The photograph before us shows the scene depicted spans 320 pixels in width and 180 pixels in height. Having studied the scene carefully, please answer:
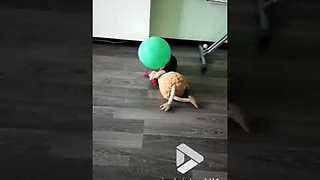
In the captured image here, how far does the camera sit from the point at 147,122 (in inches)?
66.6

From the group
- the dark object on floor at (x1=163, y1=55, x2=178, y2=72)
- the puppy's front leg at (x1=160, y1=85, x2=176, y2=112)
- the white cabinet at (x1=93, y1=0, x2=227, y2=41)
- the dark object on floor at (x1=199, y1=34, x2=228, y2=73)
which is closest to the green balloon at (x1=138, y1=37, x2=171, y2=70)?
the dark object on floor at (x1=163, y1=55, x2=178, y2=72)

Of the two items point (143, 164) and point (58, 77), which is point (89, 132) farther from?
point (143, 164)

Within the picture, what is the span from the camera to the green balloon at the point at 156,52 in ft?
6.15

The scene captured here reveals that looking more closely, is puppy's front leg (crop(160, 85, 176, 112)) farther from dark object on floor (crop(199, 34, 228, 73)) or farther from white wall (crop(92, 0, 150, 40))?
white wall (crop(92, 0, 150, 40))

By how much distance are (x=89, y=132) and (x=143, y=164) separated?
0.82m

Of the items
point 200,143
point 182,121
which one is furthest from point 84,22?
point 182,121

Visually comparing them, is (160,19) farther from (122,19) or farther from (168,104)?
(168,104)

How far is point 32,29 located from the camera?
53cm

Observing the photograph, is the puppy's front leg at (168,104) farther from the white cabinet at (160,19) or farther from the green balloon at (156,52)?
the white cabinet at (160,19)

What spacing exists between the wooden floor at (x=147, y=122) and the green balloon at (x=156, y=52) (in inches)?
5.4

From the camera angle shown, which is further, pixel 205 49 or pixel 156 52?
pixel 205 49

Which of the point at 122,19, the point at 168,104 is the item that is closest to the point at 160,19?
the point at 122,19

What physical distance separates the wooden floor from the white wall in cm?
13

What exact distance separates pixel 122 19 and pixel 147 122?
863 millimetres
